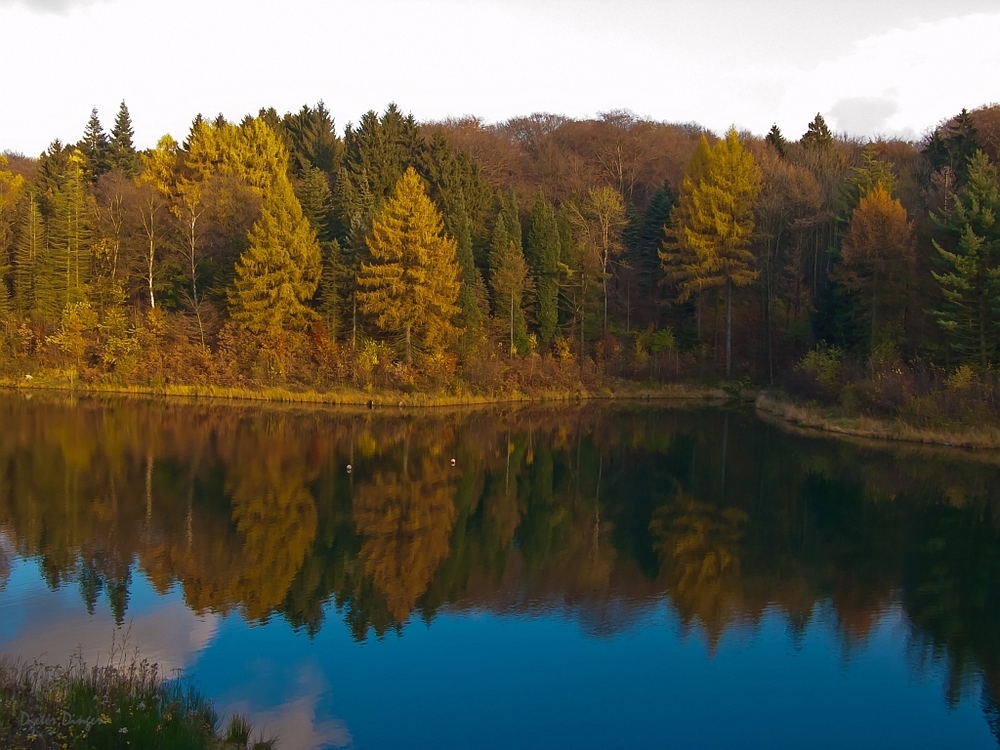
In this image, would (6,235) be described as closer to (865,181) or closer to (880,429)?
(865,181)

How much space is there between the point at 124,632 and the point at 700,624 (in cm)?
814

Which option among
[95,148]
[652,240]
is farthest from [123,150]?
[652,240]

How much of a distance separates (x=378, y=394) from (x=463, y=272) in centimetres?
838

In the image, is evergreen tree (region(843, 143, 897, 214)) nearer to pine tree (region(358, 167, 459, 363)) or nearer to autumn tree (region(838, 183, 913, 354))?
autumn tree (region(838, 183, 913, 354))

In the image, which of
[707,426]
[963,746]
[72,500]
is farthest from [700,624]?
[707,426]

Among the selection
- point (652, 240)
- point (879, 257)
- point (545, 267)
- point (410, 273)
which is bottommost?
point (410, 273)

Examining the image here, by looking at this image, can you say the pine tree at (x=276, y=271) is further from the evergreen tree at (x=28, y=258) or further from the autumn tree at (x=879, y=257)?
the autumn tree at (x=879, y=257)

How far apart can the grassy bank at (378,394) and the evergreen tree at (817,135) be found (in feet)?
73.6

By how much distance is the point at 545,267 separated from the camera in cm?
4806

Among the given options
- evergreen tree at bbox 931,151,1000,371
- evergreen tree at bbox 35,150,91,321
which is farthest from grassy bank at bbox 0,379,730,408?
evergreen tree at bbox 931,151,1000,371

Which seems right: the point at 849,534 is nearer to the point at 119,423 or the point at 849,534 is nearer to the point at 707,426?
the point at 707,426

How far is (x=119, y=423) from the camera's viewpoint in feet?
107

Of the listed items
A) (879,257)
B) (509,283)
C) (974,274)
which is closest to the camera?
(974,274)

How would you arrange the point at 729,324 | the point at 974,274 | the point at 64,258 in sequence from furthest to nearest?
1. the point at 64,258
2. the point at 729,324
3. the point at 974,274
